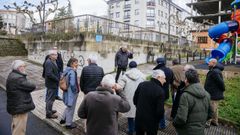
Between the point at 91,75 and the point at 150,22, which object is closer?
the point at 91,75

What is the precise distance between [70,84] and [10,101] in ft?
4.71

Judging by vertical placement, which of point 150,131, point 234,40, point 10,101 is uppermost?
point 234,40

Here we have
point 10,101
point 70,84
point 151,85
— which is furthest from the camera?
point 70,84

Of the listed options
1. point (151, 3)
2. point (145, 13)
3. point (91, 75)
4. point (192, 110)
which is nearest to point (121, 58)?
point (91, 75)

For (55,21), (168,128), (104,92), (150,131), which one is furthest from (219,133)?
(55,21)

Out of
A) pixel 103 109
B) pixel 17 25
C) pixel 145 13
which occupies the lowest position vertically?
pixel 103 109

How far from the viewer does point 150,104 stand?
409 cm

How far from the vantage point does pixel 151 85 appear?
13.5 ft

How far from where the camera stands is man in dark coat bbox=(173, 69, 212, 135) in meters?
3.60

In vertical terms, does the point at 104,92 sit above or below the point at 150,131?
above

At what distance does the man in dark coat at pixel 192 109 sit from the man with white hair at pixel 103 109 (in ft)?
3.00

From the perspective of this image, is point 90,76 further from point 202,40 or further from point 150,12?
point 150,12

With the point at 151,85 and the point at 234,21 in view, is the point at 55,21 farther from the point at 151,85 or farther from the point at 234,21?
the point at 151,85

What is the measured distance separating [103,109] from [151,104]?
1.06m
